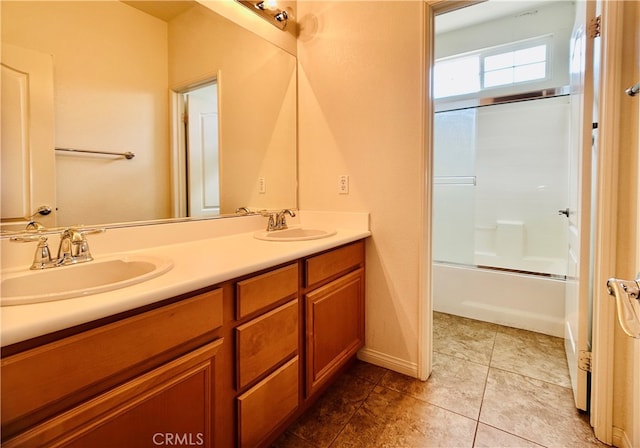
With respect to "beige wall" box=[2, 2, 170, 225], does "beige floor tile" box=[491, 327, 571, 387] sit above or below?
below

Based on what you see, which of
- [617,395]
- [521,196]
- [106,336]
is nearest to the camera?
[106,336]

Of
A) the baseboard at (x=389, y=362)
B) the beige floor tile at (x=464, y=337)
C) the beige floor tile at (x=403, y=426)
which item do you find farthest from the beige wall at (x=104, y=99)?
the beige floor tile at (x=464, y=337)

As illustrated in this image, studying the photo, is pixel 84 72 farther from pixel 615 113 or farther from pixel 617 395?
pixel 617 395

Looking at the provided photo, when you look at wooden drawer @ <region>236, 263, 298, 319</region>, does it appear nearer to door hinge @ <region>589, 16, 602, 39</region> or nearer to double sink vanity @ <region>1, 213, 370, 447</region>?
double sink vanity @ <region>1, 213, 370, 447</region>

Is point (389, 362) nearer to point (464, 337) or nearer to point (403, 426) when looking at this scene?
point (403, 426)

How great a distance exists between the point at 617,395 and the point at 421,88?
1574 mm

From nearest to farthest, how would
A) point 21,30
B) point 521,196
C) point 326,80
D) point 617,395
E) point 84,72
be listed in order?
point 21,30 → point 84,72 → point 617,395 → point 326,80 → point 521,196

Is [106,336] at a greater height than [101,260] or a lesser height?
lesser

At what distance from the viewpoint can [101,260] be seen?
1017 mm

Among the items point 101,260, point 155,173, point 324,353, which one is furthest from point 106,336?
point 324,353

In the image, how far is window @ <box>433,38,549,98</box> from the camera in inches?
104

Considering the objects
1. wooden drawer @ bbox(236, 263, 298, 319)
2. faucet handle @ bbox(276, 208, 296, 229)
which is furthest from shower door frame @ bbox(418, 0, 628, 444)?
faucet handle @ bbox(276, 208, 296, 229)

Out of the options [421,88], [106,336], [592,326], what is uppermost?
[421,88]

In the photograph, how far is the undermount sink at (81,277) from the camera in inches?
29.3
